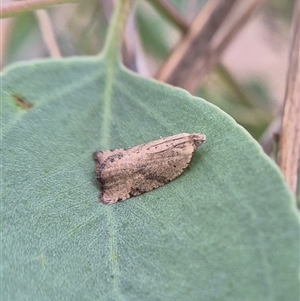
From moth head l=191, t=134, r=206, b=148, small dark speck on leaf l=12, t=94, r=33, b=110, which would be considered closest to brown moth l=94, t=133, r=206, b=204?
moth head l=191, t=134, r=206, b=148

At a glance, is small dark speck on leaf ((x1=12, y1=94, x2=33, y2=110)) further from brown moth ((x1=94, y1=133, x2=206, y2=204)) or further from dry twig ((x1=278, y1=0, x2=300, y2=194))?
dry twig ((x1=278, y1=0, x2=300, y2=194))

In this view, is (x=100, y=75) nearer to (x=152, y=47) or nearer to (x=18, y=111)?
(x=18, y=111)

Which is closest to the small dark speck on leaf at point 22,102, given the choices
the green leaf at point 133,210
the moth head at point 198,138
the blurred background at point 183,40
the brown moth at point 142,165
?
the green leaf at point 133,210

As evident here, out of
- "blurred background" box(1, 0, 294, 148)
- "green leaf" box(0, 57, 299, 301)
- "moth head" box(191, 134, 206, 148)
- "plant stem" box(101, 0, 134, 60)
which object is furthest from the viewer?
"blurred background" box(1, 0, 294, 148)

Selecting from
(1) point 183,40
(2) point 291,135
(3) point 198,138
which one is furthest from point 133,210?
(1) point 183,40

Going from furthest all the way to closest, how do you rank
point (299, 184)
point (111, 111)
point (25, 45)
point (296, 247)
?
point (25, 45)
point (299, 184)
point (111, 111)
point (296, 247)

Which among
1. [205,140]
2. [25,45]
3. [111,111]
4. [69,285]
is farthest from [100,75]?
[25,45]
